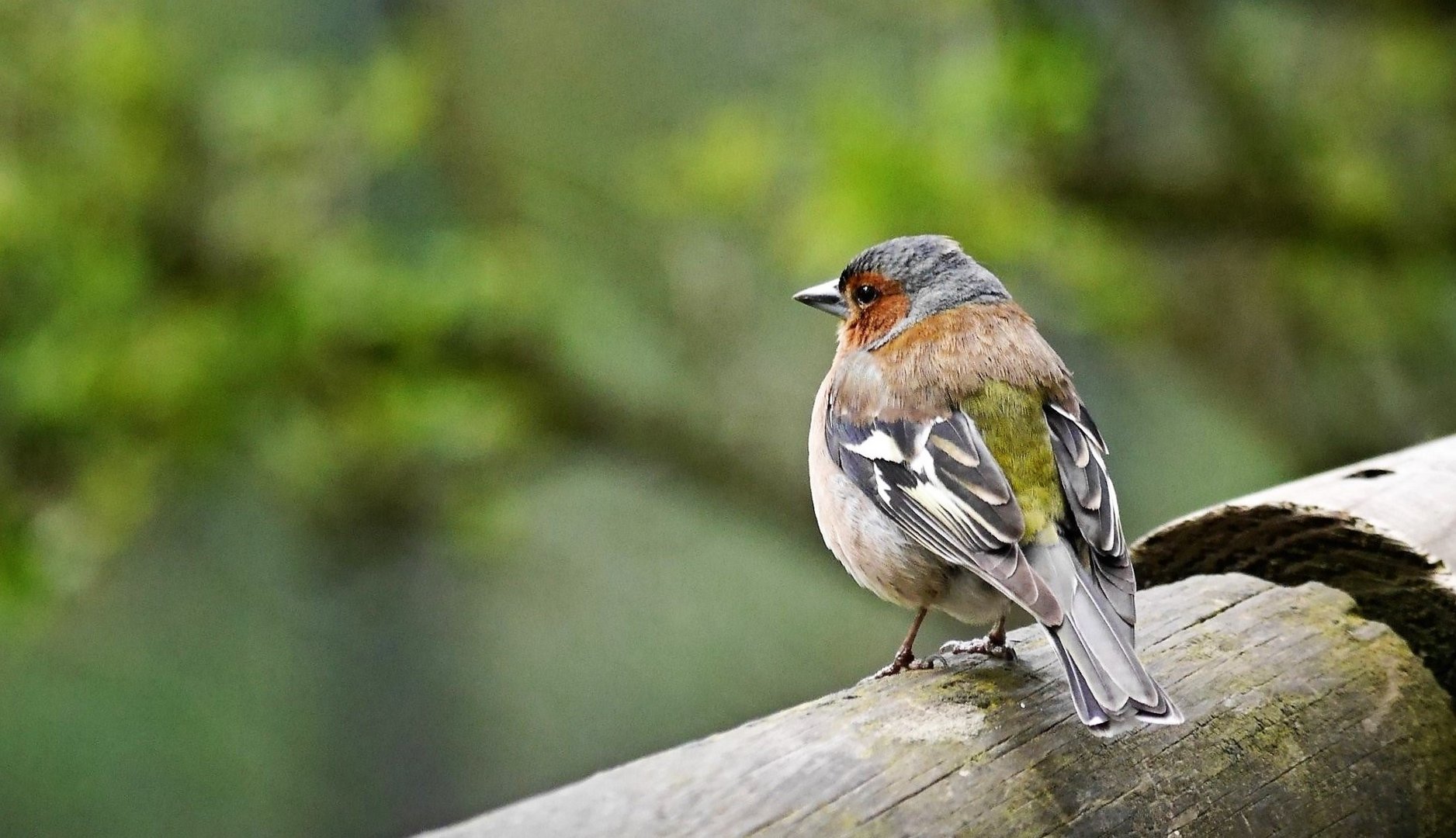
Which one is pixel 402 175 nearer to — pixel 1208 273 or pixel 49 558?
pixel 49 558

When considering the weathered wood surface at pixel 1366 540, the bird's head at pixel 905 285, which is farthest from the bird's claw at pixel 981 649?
the bird's head at pixel 905 285

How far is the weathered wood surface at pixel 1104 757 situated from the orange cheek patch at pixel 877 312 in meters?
0.86

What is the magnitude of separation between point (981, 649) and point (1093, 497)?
0.26 meters

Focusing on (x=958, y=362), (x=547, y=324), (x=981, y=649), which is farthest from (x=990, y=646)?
(x=547, y=324)

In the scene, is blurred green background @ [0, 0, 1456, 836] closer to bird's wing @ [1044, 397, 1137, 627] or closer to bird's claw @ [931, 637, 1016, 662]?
bird's wing @ [1044, 397, 1137, 627]

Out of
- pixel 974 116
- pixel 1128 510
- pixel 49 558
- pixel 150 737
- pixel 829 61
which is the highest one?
pixel 829 61

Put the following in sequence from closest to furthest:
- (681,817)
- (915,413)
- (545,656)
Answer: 1. (681,817)
2. (915,413)
3. (545,656)

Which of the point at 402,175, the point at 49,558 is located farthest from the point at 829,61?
the point at 49,558

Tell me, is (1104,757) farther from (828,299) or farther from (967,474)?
(828,299)

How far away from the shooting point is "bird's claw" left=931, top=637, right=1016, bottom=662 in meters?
1.79

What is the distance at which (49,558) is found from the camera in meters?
4.19

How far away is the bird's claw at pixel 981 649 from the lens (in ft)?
5.88

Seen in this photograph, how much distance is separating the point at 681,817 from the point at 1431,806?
35.1 inches

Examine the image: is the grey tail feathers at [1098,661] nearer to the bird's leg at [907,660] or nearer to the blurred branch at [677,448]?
the bird's leg at [907,660]
